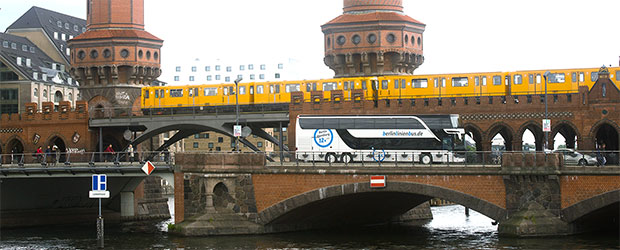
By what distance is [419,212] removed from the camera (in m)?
82.7

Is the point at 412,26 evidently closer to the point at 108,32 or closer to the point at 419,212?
the point at 419,212

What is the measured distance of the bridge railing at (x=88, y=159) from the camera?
70.0 meters

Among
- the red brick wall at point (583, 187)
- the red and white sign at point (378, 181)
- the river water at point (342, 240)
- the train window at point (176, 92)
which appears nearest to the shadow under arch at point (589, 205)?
the red brick wall at point (583, 187)

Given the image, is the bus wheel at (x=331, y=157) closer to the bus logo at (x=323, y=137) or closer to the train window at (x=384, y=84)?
the bus logo at (x=323, y=137)

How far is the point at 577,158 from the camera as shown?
2443 inches

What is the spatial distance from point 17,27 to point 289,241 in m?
94.5

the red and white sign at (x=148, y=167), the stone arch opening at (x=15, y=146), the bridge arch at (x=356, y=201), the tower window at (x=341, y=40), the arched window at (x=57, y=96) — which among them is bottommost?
the bridge arch at (x=356, y=201)

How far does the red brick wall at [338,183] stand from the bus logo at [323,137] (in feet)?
27.2


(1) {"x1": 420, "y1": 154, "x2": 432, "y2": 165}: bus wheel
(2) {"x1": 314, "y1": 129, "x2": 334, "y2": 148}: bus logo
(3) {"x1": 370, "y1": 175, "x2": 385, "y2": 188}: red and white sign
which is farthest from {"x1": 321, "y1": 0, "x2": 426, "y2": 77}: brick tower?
(3) {"x1": 370, "y1": 175, "x2": 385, "y2": 188}: red and white sign

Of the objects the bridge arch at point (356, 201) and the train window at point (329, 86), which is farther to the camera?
the train window at point (329, 86)

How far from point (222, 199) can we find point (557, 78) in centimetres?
2927

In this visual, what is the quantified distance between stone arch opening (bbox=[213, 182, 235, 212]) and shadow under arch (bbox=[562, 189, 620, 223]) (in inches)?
794

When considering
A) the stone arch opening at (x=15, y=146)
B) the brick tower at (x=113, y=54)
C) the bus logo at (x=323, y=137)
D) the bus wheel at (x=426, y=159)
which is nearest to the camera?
the bus wheel at (x=426, y=159)

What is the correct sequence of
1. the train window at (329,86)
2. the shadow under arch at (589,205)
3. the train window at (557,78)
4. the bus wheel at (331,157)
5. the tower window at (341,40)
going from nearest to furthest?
the shadow under arch at (589,205), the bus wheel at (331,157), the train window at (557,78), the train window at (329,86), the tower window at (341,40)
